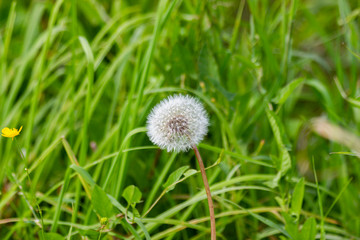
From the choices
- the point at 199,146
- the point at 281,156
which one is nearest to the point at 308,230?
the point at 281,156

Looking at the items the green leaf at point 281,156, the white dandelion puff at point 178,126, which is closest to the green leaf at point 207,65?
the green leaf at point 281,156

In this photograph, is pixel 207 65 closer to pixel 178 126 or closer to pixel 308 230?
pixel 178 126

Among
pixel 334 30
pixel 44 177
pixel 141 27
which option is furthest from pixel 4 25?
pixel 334 30

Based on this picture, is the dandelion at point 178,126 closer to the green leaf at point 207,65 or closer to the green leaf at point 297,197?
the green leaf at point 297,197

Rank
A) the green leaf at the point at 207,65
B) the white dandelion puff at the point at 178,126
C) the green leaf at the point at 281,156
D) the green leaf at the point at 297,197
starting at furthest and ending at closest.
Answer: the green leaf at the point at 207,65 < the green leaf at the point at 281,156 < the green leaf at the point at 297,197 < the white dandelion puff at the point at 178,126

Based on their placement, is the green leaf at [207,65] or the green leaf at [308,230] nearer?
the green leaf at [308,230]

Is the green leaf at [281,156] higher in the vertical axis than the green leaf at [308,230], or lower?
higher

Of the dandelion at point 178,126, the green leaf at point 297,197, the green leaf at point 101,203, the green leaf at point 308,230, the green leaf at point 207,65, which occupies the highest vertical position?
the green leaf at point 207,65
